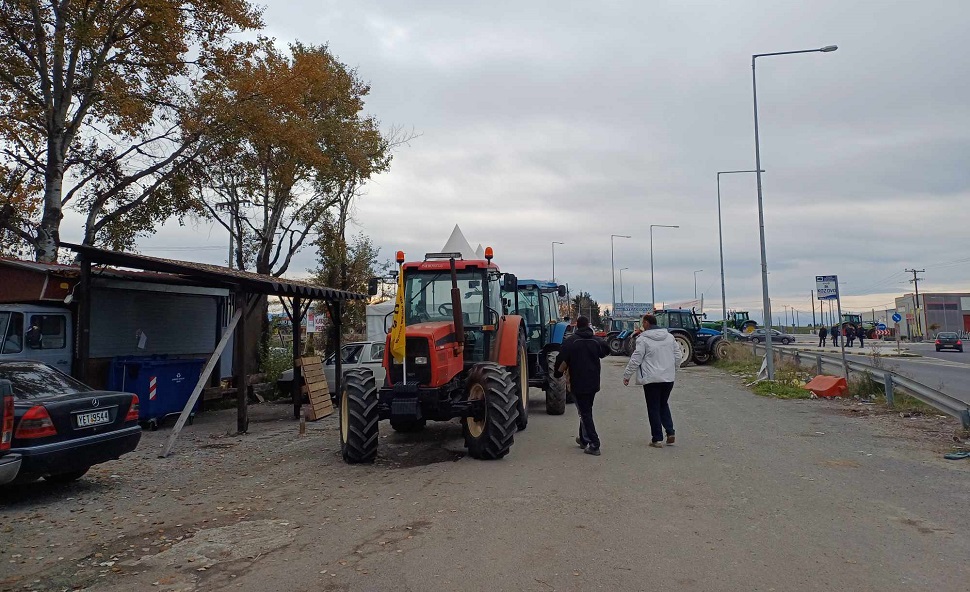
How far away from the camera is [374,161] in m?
23.5

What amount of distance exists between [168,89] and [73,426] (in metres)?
12.3

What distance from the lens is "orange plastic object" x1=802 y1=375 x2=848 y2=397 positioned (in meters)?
15.1

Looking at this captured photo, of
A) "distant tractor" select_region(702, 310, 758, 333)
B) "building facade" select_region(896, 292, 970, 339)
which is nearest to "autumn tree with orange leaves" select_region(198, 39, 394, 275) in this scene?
"distant tractor" select_region(702, 310, 758, 333)

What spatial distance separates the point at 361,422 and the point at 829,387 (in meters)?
11.6

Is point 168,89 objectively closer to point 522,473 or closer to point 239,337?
point 239,337

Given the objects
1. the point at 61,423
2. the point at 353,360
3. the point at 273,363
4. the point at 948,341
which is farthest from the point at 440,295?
the point at 948,341

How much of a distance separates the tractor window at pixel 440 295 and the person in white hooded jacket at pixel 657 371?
2413 millimetres

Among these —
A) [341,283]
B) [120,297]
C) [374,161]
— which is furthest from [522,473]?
[341,283]

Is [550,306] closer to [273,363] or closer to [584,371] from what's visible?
[584,371]

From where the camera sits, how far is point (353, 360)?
1641cm

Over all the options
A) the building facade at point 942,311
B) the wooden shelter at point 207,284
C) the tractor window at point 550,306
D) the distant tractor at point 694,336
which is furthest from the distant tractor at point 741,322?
the wooden shelter at point 207,284

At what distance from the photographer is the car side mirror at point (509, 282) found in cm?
1017

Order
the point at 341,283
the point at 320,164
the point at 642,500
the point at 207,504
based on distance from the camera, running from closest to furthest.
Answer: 1. the point at 642,500
2. the point at 207,504
3. the point at 320,164
4. the point at 341,283

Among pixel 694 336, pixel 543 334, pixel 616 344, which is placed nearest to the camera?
pixel 543 334
